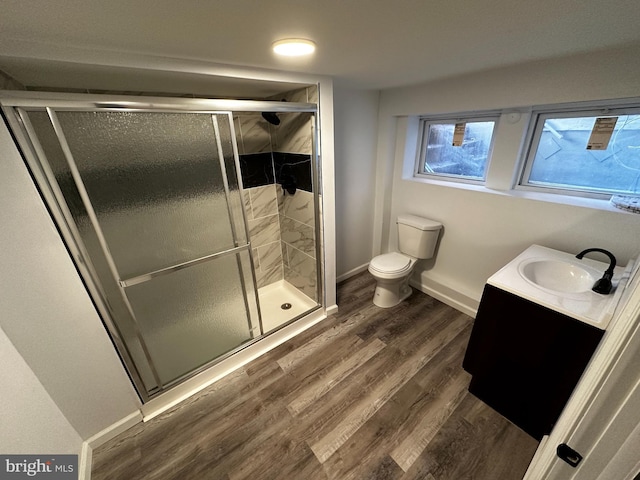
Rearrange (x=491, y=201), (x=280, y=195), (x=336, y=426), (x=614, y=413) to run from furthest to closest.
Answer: (x=280, y=195)
(x=491, y=201)
(x=336, y=426)
(x=614, y=413)

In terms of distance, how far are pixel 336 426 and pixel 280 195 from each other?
6.11ft

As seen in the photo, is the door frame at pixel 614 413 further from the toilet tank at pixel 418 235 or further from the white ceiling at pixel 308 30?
the toilet tank at pixel 418 235

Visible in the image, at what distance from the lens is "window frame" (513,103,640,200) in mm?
1429

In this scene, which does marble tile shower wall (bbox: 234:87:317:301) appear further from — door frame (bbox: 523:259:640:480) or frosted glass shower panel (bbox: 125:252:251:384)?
door frame (bbox: 523:259:640:480)

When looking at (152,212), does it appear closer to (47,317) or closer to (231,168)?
(231,168)

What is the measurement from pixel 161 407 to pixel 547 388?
217 cm

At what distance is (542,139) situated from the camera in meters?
1.72


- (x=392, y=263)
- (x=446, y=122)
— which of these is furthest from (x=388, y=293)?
(x=446, y=122)

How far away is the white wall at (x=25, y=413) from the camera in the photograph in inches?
34.3

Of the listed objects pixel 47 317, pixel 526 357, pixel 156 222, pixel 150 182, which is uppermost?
pixel 150 182

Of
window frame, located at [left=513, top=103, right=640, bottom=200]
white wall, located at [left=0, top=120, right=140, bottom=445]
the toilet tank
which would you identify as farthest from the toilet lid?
white wall, located at [left=0, top=120, right=140, bottom=445]

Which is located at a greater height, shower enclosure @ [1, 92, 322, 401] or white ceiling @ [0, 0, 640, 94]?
white ceiling @ [0, 0, 640, 94]

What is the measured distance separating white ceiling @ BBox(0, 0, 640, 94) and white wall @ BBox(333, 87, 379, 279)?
0.96m

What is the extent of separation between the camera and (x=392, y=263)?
222 cm
